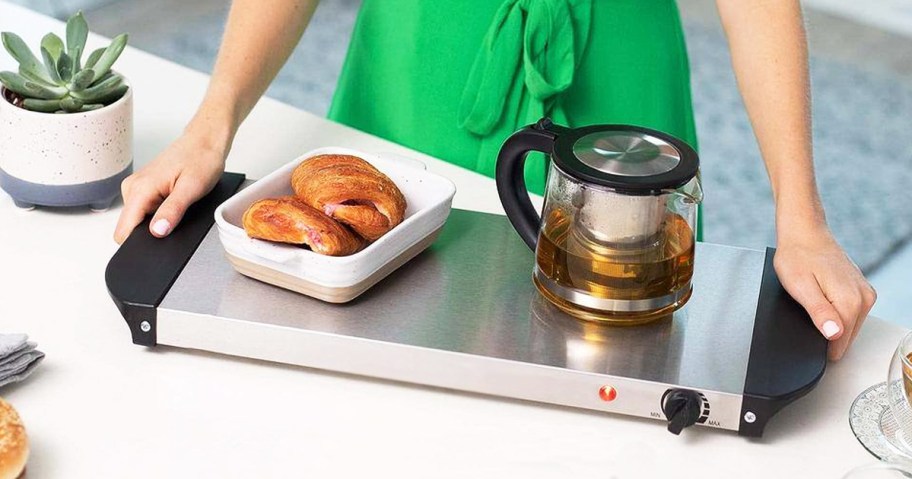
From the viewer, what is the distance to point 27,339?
1011mm

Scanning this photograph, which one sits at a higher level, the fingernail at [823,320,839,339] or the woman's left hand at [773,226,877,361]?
the woman's left hand at [773,226,877,361]

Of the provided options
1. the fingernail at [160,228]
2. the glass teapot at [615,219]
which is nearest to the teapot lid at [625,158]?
the glass teapot at [615,219]

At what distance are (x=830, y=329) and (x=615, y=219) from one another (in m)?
0.21

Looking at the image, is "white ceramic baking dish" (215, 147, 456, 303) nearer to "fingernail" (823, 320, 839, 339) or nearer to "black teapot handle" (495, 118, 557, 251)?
"black teapot handle" (495, 118, 557, 251)

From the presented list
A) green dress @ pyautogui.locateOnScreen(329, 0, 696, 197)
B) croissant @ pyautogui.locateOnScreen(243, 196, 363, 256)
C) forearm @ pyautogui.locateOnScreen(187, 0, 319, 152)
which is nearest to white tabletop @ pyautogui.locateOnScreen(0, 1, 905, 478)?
croissant @ pyautogui.locateOnScreen(243, 196, 363, 256)

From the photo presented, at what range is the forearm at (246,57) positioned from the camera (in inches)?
50.9

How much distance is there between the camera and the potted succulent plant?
1.19 m

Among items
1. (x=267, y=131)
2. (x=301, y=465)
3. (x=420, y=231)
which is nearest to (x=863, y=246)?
(x=267, y=131)

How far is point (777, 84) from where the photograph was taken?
1.20 m

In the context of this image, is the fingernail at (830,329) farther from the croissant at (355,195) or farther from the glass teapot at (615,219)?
the croissant at (355,195)

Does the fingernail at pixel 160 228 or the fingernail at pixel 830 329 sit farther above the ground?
the fingernail at pixel 830 329

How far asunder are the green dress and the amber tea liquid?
0.40 m

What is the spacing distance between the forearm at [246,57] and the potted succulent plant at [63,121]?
0.29ft

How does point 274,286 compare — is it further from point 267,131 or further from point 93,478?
point 267,131
